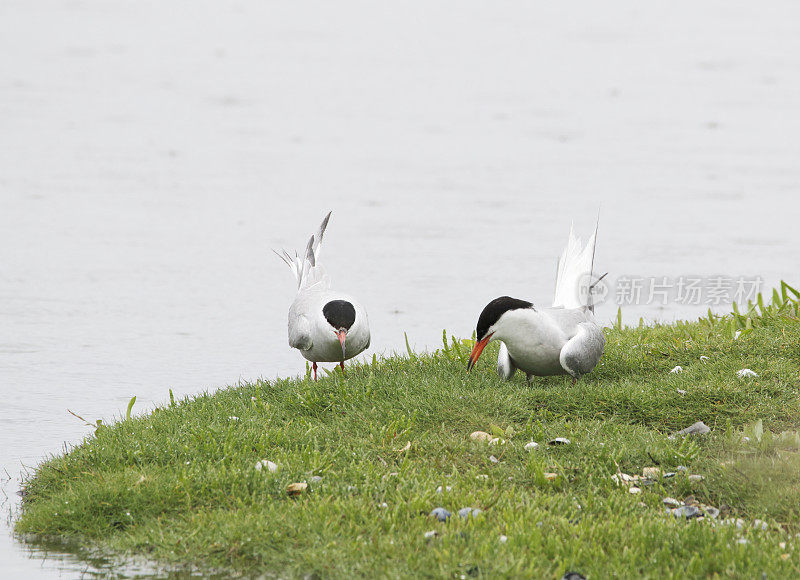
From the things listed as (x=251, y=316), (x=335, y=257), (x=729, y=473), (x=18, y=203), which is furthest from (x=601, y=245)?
(x=18, y=203)

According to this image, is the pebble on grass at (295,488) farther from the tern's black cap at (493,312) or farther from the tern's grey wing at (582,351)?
the tern's grey wing at (582,351)

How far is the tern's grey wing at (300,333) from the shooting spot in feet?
22.6

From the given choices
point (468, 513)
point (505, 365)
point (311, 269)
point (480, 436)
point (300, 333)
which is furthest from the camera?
point (311, 269)

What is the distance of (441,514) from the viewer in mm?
4660

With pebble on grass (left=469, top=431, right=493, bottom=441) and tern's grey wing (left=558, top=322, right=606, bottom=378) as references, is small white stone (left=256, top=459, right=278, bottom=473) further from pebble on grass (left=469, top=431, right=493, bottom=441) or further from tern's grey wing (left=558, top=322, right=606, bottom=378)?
tern's grey wing (left=558, top=322, right=606, bottom=378)

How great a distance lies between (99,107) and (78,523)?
11.0 m

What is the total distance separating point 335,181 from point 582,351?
249 inches

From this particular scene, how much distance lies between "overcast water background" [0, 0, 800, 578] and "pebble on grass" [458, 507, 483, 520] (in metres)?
1.71

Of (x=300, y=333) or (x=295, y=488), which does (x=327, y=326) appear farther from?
(x=295, y=488)

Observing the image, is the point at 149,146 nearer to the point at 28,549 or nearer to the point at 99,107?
the point at 99,107

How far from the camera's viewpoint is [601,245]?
10266 millimetres

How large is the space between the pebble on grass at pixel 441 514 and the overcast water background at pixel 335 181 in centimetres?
159

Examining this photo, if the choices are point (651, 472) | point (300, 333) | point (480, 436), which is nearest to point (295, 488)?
point (480, 436)

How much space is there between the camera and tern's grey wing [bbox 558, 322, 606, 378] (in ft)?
20.6
